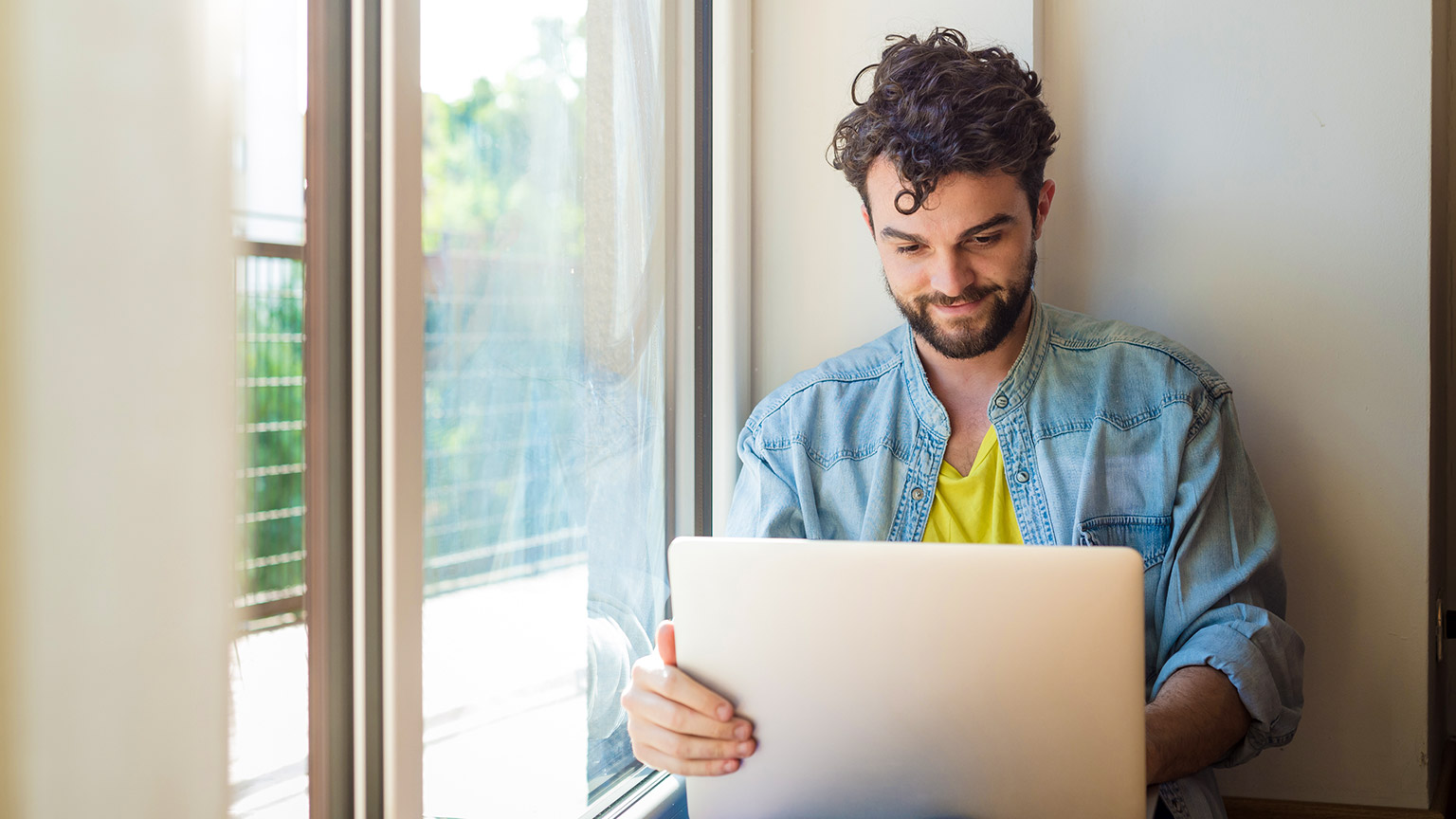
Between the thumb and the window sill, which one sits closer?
the thumb

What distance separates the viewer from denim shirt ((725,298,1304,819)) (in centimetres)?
121

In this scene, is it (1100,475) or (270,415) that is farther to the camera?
(1100,475)

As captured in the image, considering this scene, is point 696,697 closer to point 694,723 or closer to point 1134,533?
point 694,723

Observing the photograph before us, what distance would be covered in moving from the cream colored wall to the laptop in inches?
14.8

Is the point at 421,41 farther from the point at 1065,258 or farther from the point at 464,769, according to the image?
the point at 1065,258

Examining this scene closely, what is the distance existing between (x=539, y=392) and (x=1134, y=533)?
2.70ft

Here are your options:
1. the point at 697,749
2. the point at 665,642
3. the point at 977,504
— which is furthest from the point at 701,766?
the point at 977,504

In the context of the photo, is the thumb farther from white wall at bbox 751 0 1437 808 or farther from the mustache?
white wall at bbox 751 0 1437 808

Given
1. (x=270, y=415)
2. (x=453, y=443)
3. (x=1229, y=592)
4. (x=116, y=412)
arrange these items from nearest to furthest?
1. (x=116, y=412)
2. (x=270, y=415)
3. (x=453, y=443)
4. (x=1229, y=592)

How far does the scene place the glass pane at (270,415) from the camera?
2.33 feet

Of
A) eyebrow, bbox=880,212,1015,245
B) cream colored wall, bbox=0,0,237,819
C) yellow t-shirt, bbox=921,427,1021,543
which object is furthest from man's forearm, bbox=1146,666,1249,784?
cream colored wall, bbox=0,0,237,819

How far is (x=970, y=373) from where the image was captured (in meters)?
1.49

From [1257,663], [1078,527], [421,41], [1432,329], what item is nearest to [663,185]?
[421,41]

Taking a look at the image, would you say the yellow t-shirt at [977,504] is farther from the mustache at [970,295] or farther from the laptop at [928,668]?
the laptop at [928,668]
